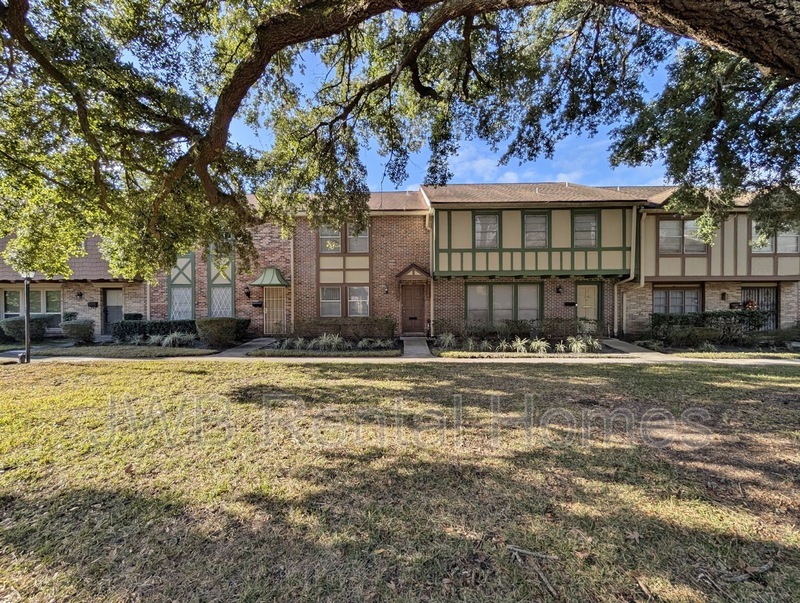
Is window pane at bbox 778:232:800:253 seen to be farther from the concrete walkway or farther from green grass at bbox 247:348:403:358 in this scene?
the concrete walkway

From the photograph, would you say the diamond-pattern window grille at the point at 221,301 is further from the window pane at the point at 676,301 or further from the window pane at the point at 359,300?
the window pane at the point at 676,301

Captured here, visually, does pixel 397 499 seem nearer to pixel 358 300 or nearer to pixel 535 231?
pixel 358 300

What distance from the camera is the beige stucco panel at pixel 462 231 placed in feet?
41.9

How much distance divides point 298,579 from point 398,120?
930cm

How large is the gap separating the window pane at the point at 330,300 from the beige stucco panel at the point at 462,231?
537 centimetres

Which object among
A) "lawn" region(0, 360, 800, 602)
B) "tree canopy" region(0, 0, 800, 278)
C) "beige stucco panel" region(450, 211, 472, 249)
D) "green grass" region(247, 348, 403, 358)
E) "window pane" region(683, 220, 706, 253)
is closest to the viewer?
"lawn" region(0, 360, 800, 602)

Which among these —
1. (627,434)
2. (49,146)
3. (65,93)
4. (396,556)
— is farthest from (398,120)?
(396,556)

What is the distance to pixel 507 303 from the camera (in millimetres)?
13852

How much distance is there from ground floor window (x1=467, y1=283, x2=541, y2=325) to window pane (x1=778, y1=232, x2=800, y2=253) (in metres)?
9.35

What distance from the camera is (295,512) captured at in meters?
2.53

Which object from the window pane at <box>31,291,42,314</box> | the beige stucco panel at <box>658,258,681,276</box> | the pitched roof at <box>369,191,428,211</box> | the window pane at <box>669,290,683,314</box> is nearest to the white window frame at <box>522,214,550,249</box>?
the pitched roof at <box>369,191,428,211</box>

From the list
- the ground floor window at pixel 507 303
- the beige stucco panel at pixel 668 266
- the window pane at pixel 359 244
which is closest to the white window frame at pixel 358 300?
the window pane at pixel 359 244

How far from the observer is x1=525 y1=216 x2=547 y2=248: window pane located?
42.1 feet

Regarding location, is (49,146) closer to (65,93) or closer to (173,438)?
(65,93)
